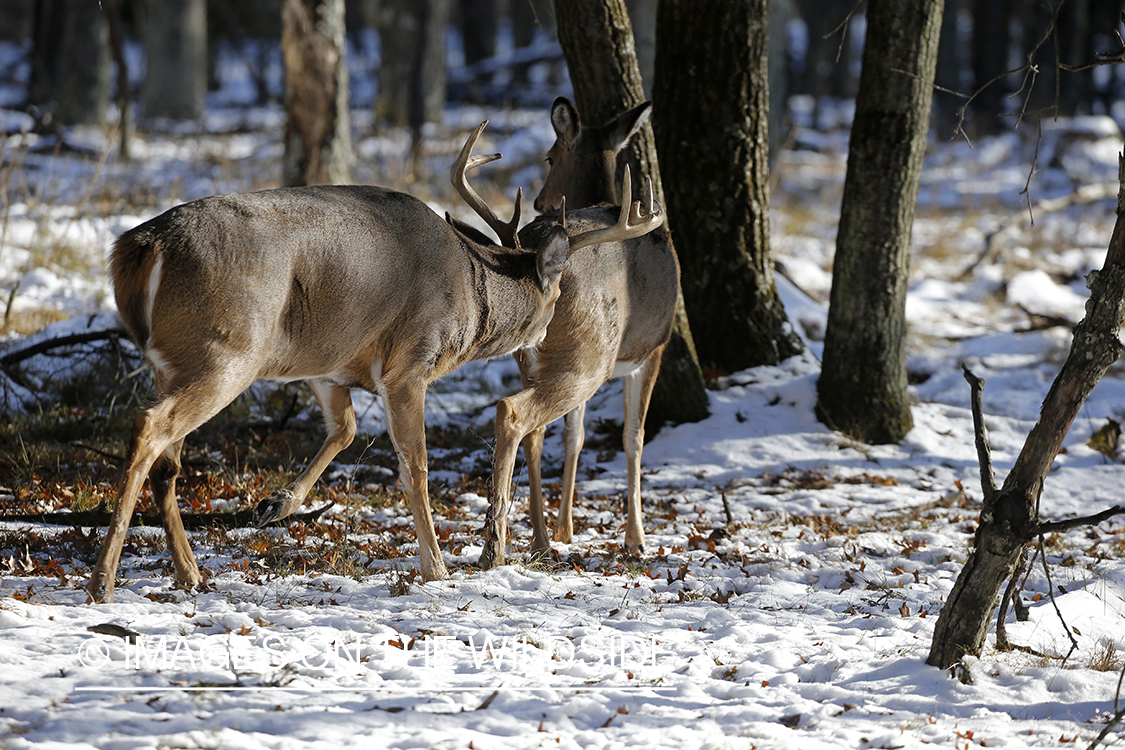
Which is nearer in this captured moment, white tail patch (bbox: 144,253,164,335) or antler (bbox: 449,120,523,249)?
white tail patch (bbox: 144,253,164,335)

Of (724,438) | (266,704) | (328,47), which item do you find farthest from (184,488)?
(328,47)

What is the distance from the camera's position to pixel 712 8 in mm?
7477

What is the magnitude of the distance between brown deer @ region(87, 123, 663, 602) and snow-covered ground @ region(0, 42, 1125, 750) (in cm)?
50

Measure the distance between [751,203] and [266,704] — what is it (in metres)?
5.85

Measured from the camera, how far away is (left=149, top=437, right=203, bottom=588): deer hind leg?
164 inches

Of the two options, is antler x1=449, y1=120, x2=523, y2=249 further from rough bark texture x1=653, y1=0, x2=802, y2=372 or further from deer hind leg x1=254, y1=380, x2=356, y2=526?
rough bark texture x1=653, y1=0, x2=802, y2=372

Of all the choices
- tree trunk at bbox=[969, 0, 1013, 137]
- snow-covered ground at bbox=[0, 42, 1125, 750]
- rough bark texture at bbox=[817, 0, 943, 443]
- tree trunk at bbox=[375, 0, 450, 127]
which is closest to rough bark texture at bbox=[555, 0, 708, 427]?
rough bark texture at bbox=[817, 0, 943, 443]

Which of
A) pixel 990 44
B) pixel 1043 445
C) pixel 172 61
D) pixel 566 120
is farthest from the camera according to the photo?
pixel 990 44

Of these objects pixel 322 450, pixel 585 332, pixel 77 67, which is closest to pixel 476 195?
pixel 585 332

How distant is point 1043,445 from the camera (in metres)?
3.54

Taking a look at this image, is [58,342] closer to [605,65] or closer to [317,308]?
[317,308]

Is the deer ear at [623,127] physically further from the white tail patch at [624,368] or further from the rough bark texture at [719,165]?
the rough bark texture at [719,165]

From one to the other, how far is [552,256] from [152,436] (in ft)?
6.77

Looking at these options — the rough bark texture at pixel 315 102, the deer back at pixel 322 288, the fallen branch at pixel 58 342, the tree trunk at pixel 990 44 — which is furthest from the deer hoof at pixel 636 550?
the tree trunk at pixel 990 44
